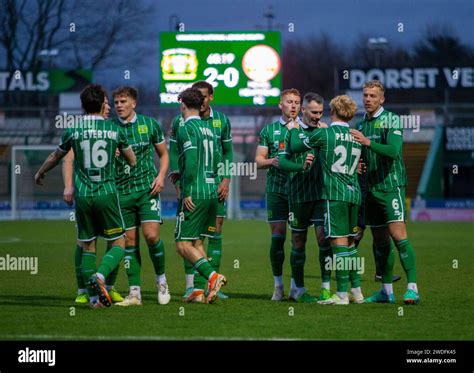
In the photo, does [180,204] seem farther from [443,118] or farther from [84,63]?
[443,118]

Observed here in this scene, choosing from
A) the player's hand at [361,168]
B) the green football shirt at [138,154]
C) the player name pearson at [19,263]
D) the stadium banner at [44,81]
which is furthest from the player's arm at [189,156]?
the stadium banner at [44,81]

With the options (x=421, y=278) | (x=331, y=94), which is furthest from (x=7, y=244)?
(x=331, y=94)

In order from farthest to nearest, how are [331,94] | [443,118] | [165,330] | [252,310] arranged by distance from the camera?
[331,94] → [443,118] → [252,310] → [165,330]

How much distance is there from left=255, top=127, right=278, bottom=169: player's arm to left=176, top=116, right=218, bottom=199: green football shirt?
1.77ft

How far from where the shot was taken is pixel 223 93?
31250 mm

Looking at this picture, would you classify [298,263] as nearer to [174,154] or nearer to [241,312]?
[241,312]

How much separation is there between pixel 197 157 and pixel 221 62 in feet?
69.5

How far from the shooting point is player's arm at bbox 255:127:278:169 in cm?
1062

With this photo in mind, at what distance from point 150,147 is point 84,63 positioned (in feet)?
102

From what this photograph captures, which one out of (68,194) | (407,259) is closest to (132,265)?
(68,194)

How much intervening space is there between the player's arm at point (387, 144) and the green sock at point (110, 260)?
257cm

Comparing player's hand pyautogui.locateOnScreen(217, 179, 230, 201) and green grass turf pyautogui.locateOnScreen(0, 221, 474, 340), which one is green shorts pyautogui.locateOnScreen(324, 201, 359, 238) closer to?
green grass turf pyautogui.locateOnScreen(0, 221, 474, 340)

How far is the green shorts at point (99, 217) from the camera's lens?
31.2 ft

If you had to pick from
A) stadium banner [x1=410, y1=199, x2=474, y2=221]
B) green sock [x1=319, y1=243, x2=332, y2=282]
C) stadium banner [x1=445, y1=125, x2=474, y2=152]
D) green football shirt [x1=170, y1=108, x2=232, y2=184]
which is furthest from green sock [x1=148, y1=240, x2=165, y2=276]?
stadium banner [x1=445, y1=125, x2=474, y2=152]
